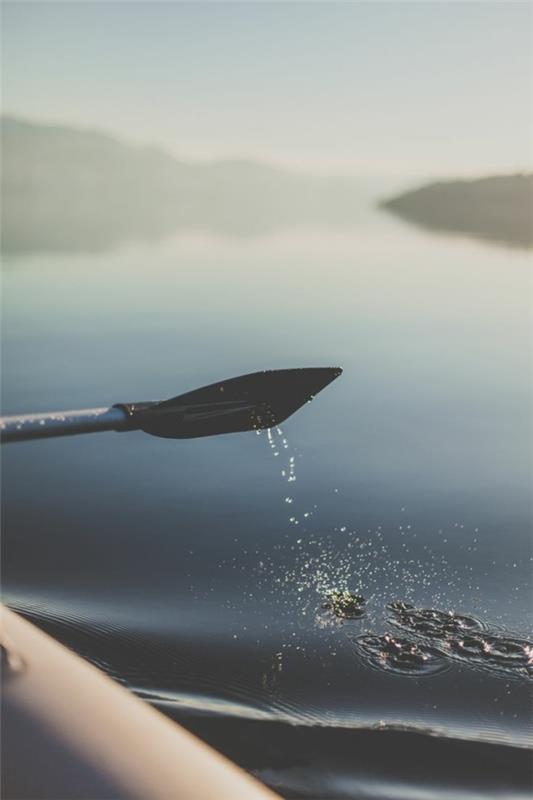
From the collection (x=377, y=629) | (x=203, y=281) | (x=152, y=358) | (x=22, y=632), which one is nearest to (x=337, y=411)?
(x=152, y=358)

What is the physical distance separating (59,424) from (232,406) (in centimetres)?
99

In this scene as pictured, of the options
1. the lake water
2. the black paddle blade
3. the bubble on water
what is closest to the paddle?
the black paddle blade

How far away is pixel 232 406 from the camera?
13.6ft

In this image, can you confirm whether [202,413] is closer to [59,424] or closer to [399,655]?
[59,424]

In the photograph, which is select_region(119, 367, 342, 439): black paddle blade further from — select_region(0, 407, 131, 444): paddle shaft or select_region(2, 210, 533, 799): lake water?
select_region(2, 210, 533, 799): lake water

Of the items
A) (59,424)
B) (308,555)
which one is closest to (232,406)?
(59,424)

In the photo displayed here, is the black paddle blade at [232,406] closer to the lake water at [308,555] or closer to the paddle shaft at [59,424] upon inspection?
the paddle shaft at [59,424]

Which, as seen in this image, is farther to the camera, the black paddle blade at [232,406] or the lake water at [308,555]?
the lake water at [308,555]

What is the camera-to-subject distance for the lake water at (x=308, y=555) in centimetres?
488

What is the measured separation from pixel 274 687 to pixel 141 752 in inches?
90.5

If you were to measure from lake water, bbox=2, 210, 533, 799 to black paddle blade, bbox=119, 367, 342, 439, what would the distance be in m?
1.83

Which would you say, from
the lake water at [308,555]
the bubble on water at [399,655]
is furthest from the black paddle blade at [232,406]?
the bubble on water at [399,655]

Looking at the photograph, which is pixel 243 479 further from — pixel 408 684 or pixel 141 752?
pixel 141 752

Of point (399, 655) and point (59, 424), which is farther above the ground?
point (59, 424)
